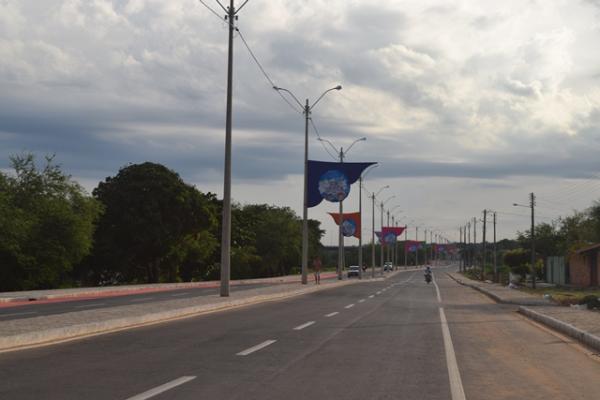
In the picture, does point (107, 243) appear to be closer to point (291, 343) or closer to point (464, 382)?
point (291, 343)

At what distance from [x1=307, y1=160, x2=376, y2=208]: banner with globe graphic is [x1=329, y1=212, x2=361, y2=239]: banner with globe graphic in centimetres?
1749

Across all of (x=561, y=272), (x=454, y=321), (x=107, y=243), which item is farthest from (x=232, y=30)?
(x=561, y=272)

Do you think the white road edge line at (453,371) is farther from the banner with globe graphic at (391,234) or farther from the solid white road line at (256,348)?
A: the banner with globe graphic at (391,234)

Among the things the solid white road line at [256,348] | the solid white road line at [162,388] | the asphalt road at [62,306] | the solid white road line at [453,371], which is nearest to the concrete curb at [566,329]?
the solid white road line at [453,371]

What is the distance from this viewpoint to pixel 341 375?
10.9 m

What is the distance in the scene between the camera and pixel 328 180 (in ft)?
165

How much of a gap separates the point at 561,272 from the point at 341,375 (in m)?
63.6

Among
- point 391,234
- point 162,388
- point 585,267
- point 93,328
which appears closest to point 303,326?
point 93,328

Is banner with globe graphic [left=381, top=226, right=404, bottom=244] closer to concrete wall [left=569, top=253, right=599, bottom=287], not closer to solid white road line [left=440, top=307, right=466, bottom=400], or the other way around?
concrete wall [left=569, top=253, right=599, bottom=287]

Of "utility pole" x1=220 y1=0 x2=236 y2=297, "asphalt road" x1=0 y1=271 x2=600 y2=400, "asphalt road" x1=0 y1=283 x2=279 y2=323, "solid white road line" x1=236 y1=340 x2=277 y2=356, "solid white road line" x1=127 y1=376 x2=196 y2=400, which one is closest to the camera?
"solid white road line" x1=127 y1=376 x2=196 y2=400

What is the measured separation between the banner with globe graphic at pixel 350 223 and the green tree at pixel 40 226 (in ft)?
73.9

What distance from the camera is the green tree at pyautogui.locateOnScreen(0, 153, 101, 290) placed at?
158 ft

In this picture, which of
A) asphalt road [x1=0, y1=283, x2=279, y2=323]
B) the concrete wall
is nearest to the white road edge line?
asphalt road [x1=0, y1=283, x2=279, y2=323]

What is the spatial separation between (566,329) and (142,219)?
48732 mm
